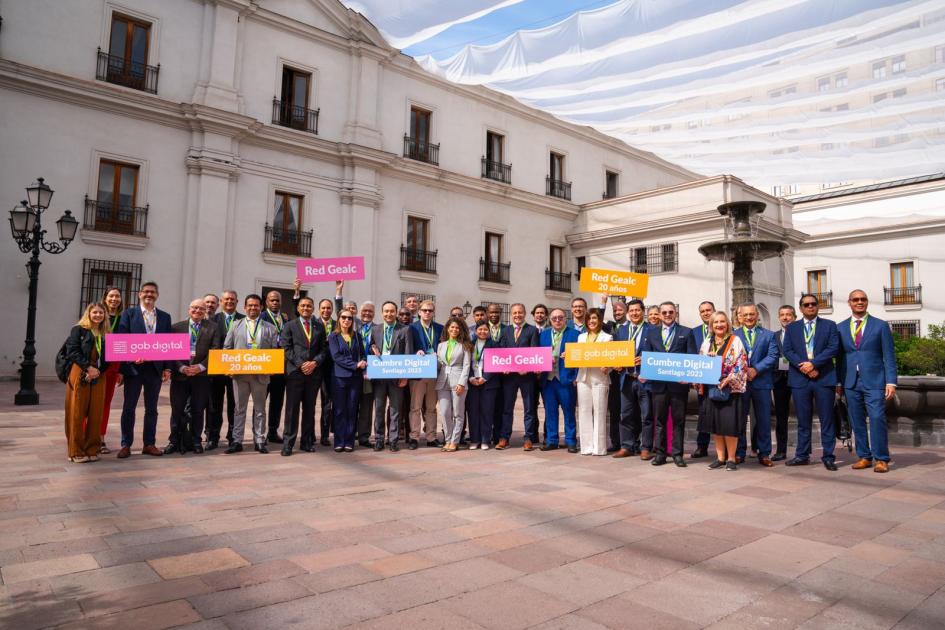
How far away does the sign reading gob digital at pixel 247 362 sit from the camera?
6820 millimetres

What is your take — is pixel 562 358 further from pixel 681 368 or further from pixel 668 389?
pixel 681 368

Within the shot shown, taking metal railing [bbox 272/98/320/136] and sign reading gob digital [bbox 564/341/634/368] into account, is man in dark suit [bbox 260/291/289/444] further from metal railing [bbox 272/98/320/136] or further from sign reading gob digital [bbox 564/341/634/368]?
metal railing [bbox 272/98/320/136]

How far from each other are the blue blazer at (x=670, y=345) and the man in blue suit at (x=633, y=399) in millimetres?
128

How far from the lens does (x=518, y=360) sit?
7484mm

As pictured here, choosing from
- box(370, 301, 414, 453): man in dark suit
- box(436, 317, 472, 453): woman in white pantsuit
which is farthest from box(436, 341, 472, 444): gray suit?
box(370, 301, 414, 453): man in dark suit

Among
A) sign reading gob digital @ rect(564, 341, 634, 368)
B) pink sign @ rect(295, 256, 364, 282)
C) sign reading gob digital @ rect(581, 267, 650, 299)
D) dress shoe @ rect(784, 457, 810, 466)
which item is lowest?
dress shoe @ rect(784, 457, 810, 466)

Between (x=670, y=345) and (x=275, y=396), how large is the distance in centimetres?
499

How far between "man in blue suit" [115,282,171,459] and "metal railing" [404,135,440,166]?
16.6m

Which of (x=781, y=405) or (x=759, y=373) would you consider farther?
(x=781, y=405)

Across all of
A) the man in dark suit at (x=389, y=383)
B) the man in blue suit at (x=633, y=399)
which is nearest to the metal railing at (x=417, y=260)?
the man in dark suit at (x=389, y=383)

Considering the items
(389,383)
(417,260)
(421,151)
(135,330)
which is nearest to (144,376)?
(135,330)

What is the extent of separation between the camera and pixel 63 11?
16.0 metres

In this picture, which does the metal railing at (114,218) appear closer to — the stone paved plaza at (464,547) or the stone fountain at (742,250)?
the stone paved plaza at (464,547)

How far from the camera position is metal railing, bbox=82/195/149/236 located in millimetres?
16156
